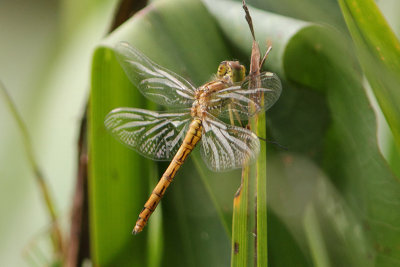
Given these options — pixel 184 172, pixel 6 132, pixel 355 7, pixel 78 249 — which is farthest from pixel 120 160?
pixel 6 132

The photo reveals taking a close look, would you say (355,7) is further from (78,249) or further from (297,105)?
(78,249)

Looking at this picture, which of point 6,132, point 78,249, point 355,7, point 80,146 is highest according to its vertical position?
point 355,7

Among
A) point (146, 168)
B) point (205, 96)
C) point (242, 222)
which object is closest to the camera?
point (242, 222)

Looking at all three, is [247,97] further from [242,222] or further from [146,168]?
[146,168]

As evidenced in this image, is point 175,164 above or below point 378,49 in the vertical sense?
below

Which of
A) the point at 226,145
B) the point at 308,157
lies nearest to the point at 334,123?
the point at 308,157

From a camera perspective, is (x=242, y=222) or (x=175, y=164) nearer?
(x=242, y=222)
